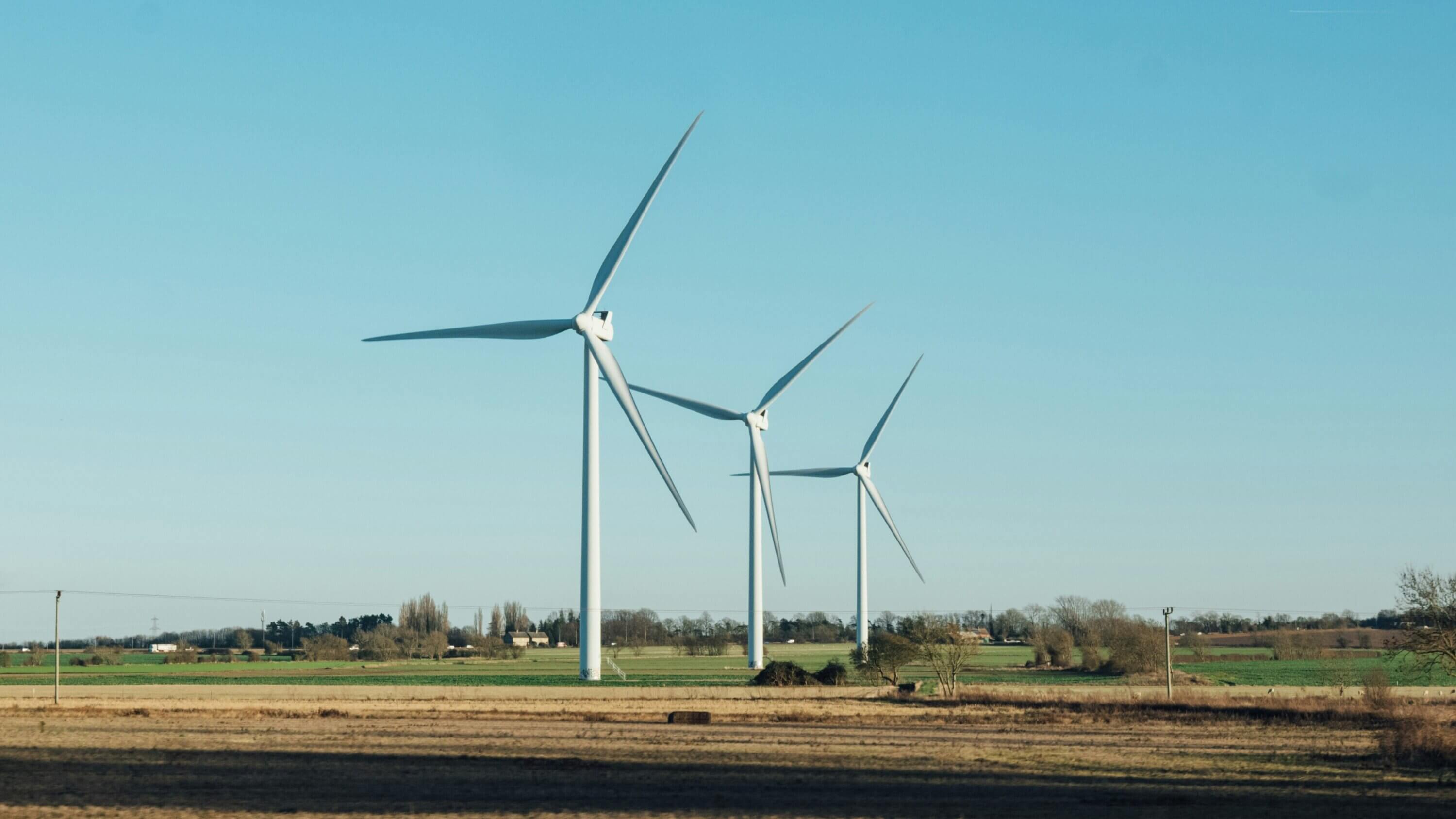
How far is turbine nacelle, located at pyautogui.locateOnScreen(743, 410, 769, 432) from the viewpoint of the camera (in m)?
103

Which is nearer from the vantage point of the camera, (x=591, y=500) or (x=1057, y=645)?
(x=591, y=500)

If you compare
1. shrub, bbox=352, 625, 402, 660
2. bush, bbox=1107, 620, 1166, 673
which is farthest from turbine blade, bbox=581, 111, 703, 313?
shrub, bbox=352, 625, 402, 660

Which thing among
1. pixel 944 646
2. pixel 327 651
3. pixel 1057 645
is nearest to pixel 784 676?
pixel 944 646

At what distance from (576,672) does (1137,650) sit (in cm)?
5178

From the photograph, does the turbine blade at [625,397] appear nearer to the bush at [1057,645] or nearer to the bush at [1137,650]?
the bush at [1137,650]

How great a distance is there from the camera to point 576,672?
12712 centimetres

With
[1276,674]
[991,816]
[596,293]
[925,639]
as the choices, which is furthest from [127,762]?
[1276,674]

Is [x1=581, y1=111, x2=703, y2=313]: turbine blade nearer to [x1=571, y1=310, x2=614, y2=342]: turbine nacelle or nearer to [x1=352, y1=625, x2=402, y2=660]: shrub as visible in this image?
[x1=571, y1=310, x2=614, y2=342]: turbine nacelle

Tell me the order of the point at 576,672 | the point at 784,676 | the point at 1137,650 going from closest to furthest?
the point at 784,676 → the point at 1137,650 → the point at 576,672

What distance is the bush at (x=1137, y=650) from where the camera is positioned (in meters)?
125

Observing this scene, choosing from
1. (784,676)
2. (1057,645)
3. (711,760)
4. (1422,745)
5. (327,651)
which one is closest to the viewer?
(711,760)

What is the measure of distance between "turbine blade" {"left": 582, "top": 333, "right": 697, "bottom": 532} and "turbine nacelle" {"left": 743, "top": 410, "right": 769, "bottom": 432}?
26796mm

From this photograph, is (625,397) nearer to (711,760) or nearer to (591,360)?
(591,360)

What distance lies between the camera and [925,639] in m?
86.2
